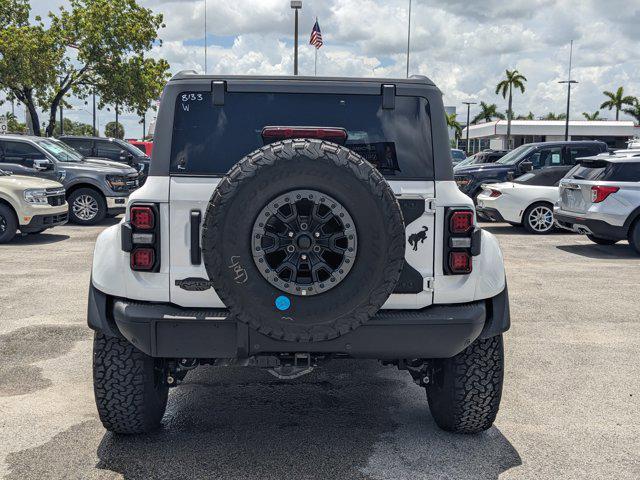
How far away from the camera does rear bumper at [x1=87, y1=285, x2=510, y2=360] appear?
3.53 m

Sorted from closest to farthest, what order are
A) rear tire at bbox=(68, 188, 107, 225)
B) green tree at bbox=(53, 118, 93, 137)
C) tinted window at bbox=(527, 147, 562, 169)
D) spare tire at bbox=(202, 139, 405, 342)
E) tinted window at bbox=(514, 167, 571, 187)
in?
spare tire at bbox=(202, 139, 405, 342) < tinted window at bbox=(514, 167, 571, 187) < rear tire at bbox=(68, 188, 107, 225) < tinted window at bbox=(527, 147, 562, 169) < green tree at bbox=(53, 118, 93, 137)

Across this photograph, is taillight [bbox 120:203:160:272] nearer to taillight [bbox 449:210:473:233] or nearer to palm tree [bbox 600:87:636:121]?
taillight [bbox 449:210:473:233]

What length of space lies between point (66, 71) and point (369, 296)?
30.2 metres

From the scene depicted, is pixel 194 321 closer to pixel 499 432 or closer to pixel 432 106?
pixel 432 106

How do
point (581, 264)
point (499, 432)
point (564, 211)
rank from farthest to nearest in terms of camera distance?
point (564, 211) → point (581, 264) → point (499, 432)

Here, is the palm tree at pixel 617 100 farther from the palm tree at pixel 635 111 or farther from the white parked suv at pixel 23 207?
the white parked suv at pixel 23 207

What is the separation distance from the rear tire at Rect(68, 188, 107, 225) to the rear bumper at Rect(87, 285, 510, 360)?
12.5 m

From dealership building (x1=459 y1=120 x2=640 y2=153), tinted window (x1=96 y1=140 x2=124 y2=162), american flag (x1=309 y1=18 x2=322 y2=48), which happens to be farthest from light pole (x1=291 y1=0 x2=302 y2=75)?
dealership building (x1=459 y1=120 x2=640 y2=153)

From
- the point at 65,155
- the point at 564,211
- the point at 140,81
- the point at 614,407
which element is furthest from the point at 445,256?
the point at 140,81

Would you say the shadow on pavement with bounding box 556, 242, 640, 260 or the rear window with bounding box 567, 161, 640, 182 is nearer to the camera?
the rear window with bounding box 567, 161, 640, 182

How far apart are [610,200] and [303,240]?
9.45 m

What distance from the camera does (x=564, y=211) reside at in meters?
12.3

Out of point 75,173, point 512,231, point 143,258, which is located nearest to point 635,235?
point 512,231

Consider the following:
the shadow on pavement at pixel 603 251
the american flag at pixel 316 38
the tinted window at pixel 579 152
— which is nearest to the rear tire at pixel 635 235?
the shadow on pavement at pixel 603 251
